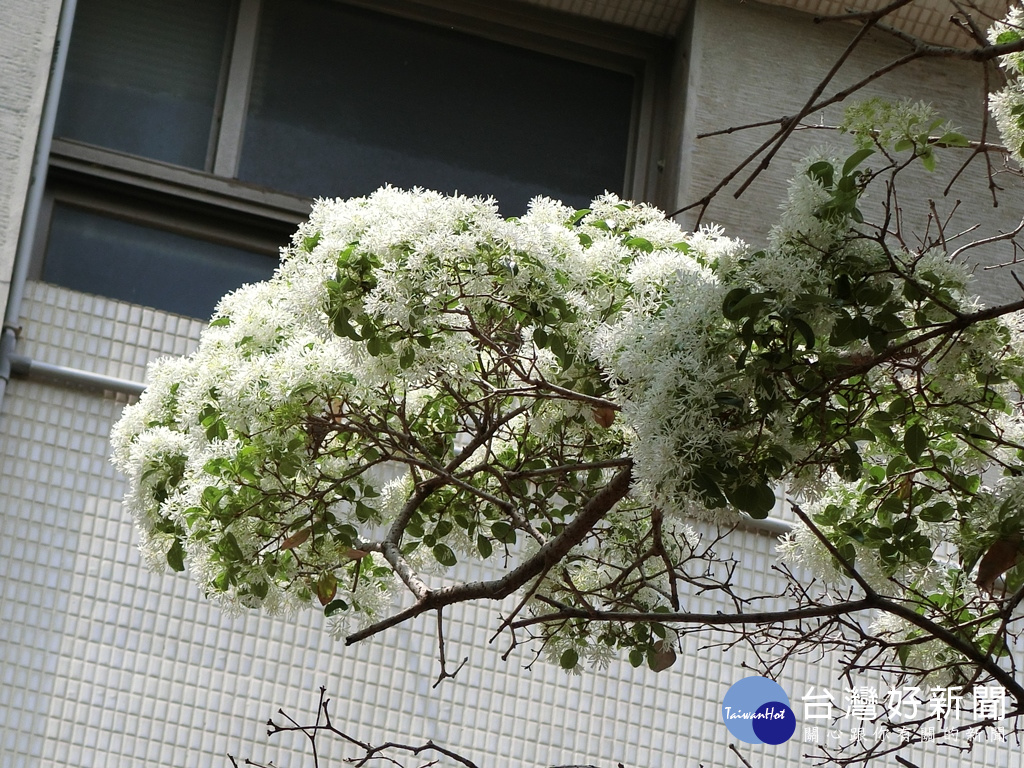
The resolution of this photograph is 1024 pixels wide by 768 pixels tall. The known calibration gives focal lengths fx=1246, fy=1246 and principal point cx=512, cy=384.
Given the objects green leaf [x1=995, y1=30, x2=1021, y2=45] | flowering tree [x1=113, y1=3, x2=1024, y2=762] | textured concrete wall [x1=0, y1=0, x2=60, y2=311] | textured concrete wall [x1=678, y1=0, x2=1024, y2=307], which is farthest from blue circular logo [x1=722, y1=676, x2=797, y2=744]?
textured concrete wall [x1=0, y1=0, x2=60, y2=311]

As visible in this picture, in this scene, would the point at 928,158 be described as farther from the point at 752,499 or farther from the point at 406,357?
the point at 406,357

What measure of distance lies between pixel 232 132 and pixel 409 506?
1932 millimetres

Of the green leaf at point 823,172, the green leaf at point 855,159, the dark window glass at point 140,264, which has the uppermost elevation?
the dark window glass at point 140,264

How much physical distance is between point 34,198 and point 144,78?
0.62 meters

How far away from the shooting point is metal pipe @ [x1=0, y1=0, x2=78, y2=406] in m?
2.95

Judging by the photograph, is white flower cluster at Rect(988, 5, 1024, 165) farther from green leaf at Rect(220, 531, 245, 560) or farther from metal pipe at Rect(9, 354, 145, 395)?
metal pipe at Rect(9, 354, 145, 395)

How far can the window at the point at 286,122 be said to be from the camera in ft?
11.0

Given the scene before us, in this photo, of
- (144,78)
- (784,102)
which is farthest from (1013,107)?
(144,78)

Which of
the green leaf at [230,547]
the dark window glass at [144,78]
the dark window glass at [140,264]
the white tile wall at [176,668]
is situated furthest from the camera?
the dark window glass at [144,78]

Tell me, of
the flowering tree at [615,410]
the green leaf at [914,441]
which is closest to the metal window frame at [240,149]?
the flowering tree at [615,410]

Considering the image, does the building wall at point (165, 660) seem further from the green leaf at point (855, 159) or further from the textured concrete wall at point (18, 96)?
the green leaf at point (855, 159)

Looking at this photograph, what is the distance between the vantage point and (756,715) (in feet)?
10.2

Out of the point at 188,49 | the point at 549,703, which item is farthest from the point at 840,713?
the point at 188,49

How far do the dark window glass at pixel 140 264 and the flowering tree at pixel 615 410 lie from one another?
1.27 metres
